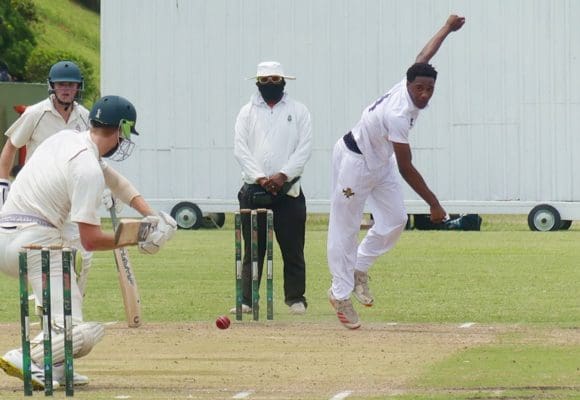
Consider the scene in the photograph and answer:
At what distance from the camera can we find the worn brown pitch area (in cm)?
881

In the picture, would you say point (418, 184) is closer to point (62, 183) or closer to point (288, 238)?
point (288, 238)

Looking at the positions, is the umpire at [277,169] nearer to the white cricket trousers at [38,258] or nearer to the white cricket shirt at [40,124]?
the white cricket shirt at [40,124]

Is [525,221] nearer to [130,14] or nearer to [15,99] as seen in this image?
[130,14]

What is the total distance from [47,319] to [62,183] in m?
Answer: 0.73

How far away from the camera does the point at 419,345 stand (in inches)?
420

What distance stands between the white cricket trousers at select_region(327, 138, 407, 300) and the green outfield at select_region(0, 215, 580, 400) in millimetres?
434

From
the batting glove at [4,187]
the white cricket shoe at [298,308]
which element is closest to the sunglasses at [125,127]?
the batting glove at [4,187]

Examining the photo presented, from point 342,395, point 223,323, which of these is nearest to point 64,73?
point 223,323

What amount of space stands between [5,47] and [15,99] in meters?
17.0

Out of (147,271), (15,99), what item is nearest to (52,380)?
(147,271)

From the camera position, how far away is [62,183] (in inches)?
341

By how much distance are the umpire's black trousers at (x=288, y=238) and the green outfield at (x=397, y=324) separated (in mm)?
249

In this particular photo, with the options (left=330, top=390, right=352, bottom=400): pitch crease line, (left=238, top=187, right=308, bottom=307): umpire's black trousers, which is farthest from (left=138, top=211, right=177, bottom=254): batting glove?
(left=238, top=187, right=308, bottom=307): umpire's black trousers

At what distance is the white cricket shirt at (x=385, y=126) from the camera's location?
36.7 feet
